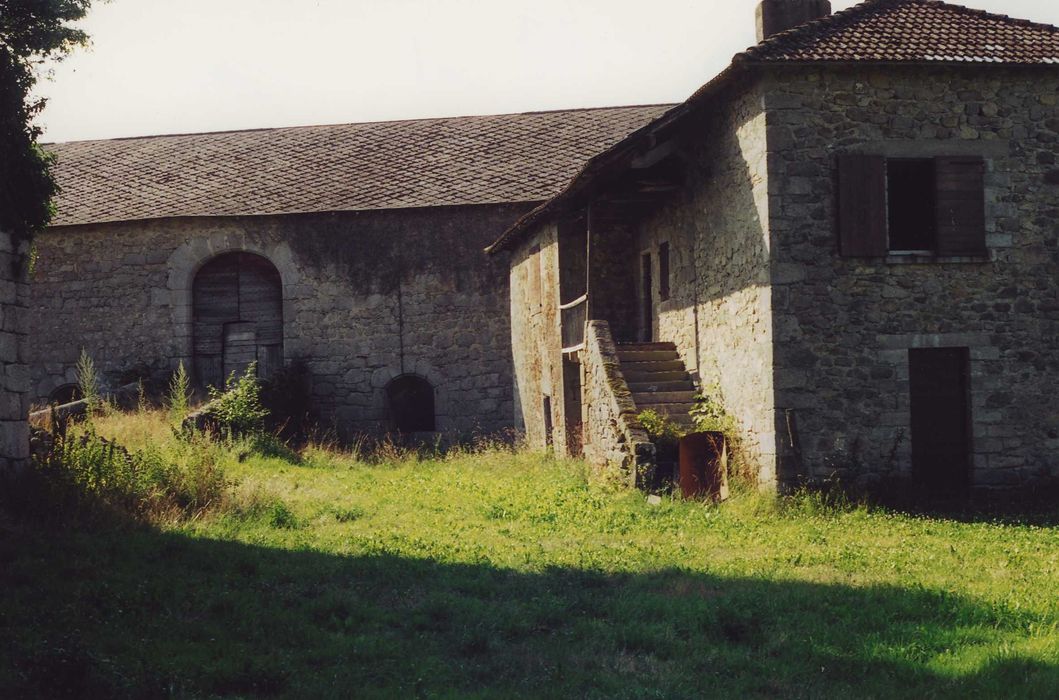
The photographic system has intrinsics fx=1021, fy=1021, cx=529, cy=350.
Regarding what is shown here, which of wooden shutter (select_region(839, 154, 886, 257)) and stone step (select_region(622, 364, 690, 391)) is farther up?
wooden shutter (select_region(839, 154, 886, 257))

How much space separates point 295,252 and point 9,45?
460 inches

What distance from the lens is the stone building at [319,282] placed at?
20953 mm

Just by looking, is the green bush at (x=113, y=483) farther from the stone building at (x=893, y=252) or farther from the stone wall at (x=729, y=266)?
the stone wall at (x=729, y=266)

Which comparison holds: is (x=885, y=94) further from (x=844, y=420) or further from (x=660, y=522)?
(x=660, y=522)

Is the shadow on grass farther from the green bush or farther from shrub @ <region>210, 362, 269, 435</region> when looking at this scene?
shrub @ <region>210, 362, 269, 435</region>

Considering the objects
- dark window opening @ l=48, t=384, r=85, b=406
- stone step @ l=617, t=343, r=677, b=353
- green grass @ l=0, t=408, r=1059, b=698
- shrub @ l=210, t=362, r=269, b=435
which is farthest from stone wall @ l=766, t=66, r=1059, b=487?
dark window opening @ l=48, t=384, r=85, b=406

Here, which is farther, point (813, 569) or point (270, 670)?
point (813, 569)

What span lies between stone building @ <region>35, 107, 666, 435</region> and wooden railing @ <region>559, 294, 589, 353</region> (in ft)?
13.8

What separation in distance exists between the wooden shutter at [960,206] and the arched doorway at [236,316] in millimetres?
13996

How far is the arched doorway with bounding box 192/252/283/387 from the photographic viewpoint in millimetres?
21781

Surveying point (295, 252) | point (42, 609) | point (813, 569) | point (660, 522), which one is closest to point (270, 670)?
point (42, 609)

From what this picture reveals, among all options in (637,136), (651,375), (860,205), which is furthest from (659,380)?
(860,205)

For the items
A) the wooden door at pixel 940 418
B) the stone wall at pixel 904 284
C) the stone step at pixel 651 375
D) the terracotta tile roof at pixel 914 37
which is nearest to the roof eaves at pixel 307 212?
the stone step at pixel 651 375

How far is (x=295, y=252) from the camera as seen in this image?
21375mm
